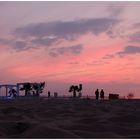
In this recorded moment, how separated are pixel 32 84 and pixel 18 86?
97 centimetres

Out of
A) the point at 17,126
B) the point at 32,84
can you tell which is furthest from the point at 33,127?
the point at 32,84

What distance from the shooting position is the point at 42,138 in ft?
11.7

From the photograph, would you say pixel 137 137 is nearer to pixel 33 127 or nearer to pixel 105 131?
pixel 105 131

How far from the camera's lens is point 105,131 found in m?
4.21

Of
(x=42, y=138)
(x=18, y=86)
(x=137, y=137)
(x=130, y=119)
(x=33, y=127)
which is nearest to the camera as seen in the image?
(x=42, y=138)

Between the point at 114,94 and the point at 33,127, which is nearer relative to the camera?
the point at 33,127

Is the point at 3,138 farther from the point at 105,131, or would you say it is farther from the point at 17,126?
the point at 105,131

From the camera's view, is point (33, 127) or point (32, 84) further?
point (32, 84)

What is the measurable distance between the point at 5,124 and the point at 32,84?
23.1 metres

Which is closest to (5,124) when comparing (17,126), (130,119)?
(17,126)

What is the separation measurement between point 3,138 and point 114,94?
24.5 m

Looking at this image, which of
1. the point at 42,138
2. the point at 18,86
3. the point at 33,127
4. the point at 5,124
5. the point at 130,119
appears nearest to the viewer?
the point at 42,138

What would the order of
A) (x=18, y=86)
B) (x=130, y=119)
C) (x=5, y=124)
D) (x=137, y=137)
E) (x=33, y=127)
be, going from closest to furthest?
(x=137, y=137), (x=33, y=127), (x=5, y=124), (x=130, y=119), (x=18, y=86)

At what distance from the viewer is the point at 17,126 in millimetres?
4324
